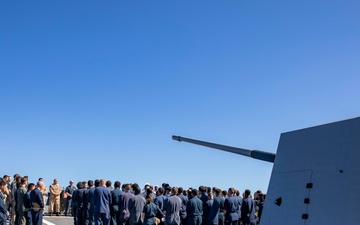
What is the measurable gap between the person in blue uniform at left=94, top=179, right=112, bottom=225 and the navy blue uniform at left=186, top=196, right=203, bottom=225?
7.10ft

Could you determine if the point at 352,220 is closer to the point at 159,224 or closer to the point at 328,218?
the point at 328,218

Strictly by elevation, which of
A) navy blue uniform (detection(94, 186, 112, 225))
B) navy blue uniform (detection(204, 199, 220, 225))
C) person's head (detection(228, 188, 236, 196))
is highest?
person's head (detection(228, 188, 236, 196))

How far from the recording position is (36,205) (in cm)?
1180

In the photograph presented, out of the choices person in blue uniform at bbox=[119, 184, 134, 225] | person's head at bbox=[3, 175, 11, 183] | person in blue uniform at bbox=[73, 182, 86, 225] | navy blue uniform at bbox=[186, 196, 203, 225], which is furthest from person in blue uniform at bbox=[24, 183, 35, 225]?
navy blue uniform at bbox=[186, 196, 203, 225]

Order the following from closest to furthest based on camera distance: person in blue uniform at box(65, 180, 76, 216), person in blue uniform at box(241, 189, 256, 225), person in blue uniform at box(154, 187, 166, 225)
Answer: person in blue uniform at box(154, 187, 166, 225), person in blue uniform at box(241, 189, 256, 225), person in blue uniform at box(65, 180, 76, 216)

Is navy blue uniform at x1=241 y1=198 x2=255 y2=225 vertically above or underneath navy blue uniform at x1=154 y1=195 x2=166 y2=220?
above

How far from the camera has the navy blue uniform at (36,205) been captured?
1173 cm

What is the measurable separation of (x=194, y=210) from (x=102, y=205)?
2.46 metres

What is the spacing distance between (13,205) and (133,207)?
4847 mm

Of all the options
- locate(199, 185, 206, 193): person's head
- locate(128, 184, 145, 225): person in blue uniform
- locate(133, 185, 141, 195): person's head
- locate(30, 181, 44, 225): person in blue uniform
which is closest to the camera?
locate(128, 184, 145, 225): person in blue uniform

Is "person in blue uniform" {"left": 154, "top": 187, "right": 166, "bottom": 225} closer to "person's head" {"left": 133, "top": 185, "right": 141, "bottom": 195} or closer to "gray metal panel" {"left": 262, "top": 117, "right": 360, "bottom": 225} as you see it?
"person's head" {"left": 133, "top": 185, "right": 141, "bottom": 195}

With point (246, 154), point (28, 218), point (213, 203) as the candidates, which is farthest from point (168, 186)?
point (246, 154)

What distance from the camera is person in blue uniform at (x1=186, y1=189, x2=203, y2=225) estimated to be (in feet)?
38.7

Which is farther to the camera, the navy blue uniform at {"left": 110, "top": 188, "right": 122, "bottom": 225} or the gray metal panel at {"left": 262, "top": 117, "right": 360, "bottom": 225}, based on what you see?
the navy blue uniform at {"left": 110, "top": 188, "right": 122, "bottom": 225}
